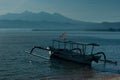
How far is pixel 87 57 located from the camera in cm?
6444

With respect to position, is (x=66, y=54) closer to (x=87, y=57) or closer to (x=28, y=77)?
(x=87, y=57)

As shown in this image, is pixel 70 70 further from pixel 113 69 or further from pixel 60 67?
pixel 113 69

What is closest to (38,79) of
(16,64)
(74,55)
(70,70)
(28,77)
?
(28,77)

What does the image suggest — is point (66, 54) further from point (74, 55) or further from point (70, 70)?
point (70, 70)

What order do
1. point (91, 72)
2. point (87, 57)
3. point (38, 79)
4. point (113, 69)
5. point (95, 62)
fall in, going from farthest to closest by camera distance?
1. point (95, 62)
2. point (87, 57)
3. point (113, 69)
4. point (91, 72)
5. point (38, 79)

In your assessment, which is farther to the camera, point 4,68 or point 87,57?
point 87,57

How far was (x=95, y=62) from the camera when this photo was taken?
225ft

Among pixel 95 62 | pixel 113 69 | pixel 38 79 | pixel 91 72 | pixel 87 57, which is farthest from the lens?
pixel 95 62

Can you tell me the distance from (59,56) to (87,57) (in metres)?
9.34

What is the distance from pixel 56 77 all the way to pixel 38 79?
392cm

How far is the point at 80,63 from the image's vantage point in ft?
214

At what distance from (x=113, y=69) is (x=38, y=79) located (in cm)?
1848

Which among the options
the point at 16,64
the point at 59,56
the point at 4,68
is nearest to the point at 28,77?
the point at 4,68

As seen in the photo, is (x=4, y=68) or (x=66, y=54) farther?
(x=66, y=54)
